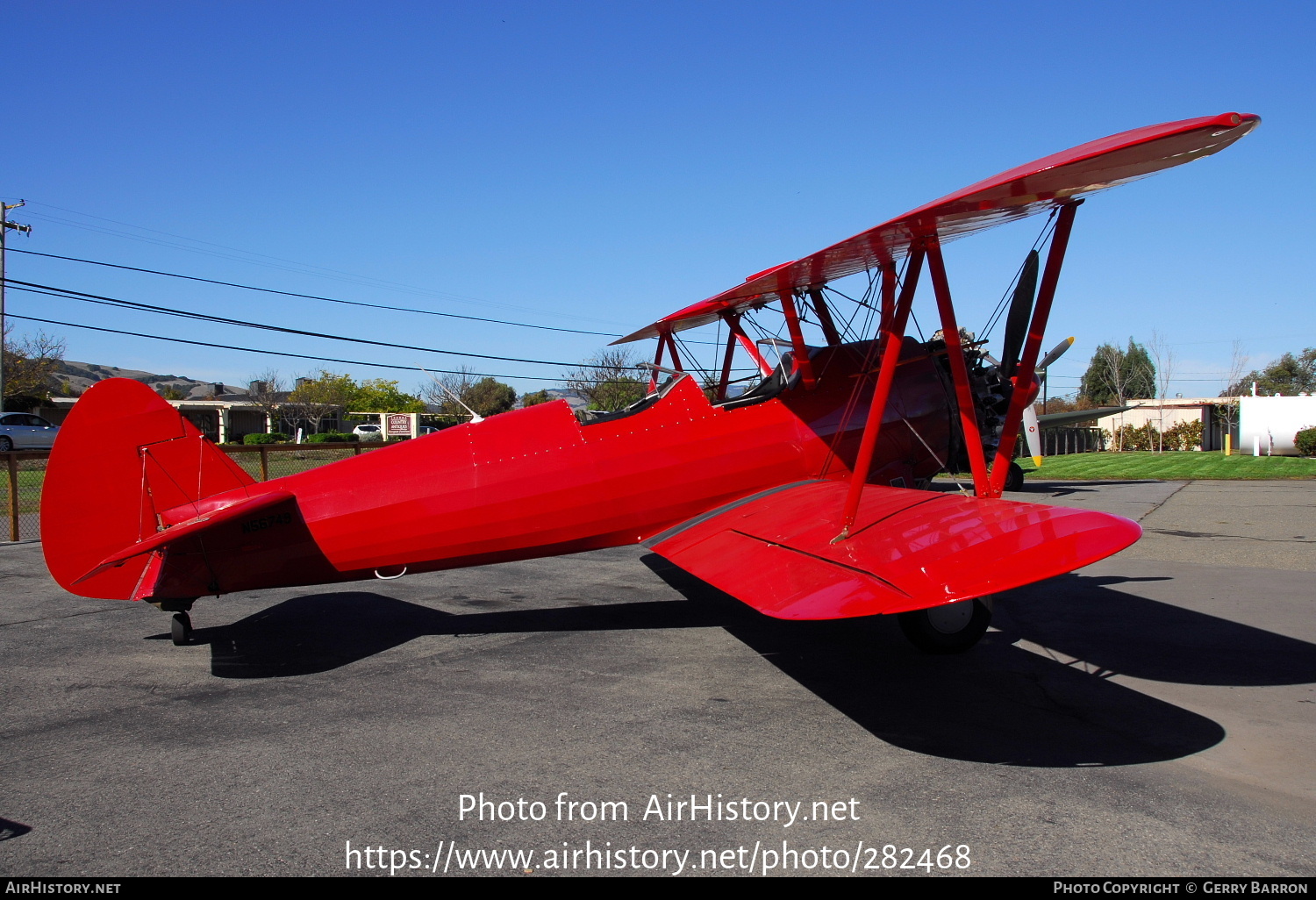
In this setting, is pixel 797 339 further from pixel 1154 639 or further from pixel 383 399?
pixel 383 399

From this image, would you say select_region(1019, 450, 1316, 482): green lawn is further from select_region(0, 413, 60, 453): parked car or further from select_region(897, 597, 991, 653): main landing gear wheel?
select_region(0, 413, 60, 453): parked car

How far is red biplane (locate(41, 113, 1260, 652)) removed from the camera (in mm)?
4809

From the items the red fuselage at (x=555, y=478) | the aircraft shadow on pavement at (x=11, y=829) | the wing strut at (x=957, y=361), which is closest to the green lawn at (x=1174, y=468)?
the red fuselage at (x=555, y=478)

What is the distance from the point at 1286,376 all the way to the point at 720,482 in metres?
92.5

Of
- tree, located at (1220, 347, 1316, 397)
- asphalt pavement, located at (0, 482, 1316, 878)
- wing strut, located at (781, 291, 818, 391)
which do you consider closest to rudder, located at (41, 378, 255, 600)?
asphalt pavement, located at (0, 482, 1316, 878)

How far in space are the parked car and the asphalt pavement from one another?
1122 inches

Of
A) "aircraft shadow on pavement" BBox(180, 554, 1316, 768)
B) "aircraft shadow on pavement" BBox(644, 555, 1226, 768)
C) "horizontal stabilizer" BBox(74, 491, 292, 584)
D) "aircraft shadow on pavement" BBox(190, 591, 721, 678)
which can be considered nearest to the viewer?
"aircraft shadow on pavement" BBox(644, 555, 1226, 768)

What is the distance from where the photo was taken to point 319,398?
206 feet

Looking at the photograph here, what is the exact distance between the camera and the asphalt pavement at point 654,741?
130 inches

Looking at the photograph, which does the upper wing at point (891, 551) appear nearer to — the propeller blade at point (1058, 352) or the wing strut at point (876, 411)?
the wing strut at point (876, 411)

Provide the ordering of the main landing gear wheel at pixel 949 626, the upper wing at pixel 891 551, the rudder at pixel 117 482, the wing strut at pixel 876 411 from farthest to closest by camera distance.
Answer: the main landing gear wheel at pixel 949 626
the rudder at pixel 117 482
the wing strut at pixel 876 411
the upper wing at pixel 891 551

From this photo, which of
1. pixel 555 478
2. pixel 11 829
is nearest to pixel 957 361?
pixel 555 478

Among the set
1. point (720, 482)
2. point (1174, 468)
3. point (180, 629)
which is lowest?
point (180, 629)

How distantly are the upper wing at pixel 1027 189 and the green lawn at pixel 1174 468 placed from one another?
62.3ft
